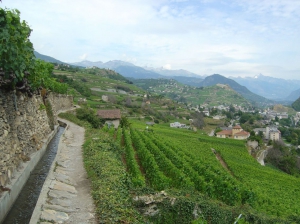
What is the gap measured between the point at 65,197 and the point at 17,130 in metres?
5.31

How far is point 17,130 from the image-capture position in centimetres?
1245

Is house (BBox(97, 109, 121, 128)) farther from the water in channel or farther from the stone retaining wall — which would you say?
the water in channel

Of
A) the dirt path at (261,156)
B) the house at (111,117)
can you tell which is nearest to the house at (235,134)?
the dirt path at (261,156)

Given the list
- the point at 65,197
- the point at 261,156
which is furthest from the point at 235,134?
the point at 65,197

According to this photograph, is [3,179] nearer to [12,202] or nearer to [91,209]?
[12,202]

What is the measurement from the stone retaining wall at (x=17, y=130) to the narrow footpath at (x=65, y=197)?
1.57 metres

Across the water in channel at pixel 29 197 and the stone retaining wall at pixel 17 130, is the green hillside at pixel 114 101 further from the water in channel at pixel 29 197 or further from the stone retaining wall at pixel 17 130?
the water in channel at pixel 29 197

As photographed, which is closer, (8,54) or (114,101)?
(8,54)

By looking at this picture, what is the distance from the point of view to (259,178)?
3225cm

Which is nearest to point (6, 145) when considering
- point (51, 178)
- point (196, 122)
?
point (51, 178)

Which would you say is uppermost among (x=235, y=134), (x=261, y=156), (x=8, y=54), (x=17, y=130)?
(x=8, y=54)

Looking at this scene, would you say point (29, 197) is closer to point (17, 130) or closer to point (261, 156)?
point (17, 130)

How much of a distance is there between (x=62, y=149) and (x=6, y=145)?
598 centimetres

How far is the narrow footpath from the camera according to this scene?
7543 mm
